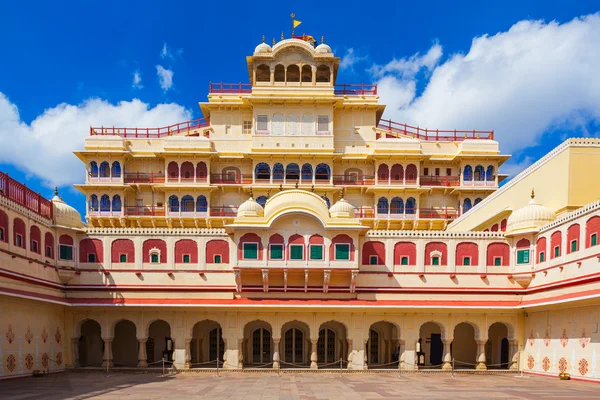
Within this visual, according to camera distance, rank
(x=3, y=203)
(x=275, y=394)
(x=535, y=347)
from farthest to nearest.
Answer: (x=535, y=347) < (x=3, y=203) < (x=275, y=394)

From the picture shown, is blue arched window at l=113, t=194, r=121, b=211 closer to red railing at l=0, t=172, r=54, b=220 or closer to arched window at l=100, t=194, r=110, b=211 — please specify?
arched window at l=100, t=194, r=110, b=211

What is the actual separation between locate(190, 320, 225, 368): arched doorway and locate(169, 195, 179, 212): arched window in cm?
1272

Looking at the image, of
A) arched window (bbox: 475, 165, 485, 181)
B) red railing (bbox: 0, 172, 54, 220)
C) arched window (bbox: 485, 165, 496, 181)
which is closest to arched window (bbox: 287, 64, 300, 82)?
arched window (bbox: 475, 165, 485, 181)

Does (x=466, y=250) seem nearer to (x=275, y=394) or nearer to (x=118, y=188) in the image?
(x=275, y=394)

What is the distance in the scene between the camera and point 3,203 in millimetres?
26141

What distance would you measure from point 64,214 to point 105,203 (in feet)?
40.2

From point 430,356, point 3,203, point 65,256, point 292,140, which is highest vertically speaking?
point 292,140

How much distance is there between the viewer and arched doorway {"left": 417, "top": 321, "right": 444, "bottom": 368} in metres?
36.0

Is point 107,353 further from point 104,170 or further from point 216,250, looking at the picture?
point 104,170

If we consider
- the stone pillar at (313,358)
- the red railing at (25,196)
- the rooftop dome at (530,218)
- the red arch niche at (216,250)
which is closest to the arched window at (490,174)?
the rooftop dome at (530,218)

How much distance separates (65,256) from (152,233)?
5.74 m

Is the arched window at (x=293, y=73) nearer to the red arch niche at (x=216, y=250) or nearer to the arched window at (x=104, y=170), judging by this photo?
the arched window at (x=104, y=170)

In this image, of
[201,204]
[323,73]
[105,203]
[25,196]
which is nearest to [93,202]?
[105,203]

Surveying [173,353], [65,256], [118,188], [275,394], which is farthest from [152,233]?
[275,394]
